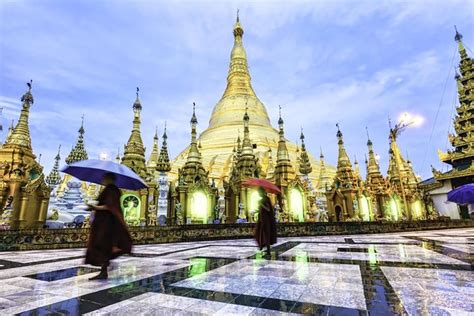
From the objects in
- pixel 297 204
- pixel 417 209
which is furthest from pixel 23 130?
pixel 417 209

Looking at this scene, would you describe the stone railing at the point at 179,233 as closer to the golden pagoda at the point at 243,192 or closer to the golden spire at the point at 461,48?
the golden pagoda at the point at 243,192

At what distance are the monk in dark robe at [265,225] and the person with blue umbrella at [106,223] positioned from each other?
3729mm

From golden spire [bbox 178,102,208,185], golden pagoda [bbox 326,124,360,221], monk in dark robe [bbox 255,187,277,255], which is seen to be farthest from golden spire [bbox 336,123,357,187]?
monk in dark robe [bbox 255,187,277,255]

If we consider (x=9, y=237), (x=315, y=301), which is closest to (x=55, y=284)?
(x=315, y=301)

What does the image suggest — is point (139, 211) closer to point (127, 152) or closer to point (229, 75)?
point (127, 152)

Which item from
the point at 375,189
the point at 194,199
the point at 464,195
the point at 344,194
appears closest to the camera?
the point at 464,195

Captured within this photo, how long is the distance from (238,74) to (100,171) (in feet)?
131

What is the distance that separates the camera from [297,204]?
1945 cm

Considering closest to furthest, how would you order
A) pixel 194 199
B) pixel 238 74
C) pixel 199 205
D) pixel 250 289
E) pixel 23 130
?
pixel 250 289
pixel 23 130
pixel 194 199
pixel 199 205
pixel 238 74

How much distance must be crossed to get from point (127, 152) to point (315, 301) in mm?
20057

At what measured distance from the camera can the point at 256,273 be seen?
4602 mm

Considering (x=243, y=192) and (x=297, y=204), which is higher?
(x=243, y=192)

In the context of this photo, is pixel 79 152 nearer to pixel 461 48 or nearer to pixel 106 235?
pixel 106 235

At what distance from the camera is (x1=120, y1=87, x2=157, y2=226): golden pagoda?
17188 mm
